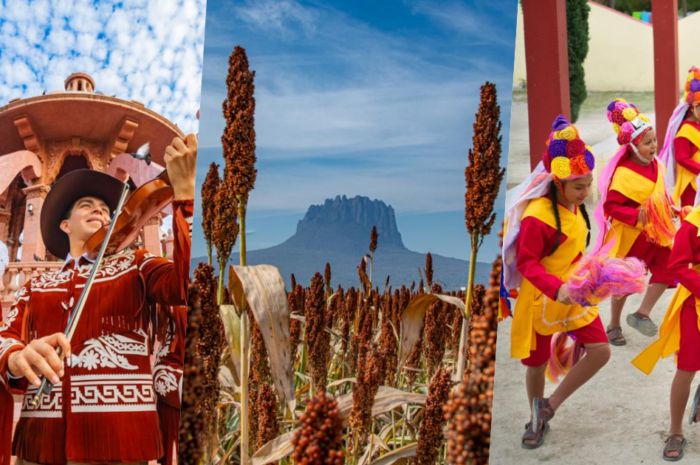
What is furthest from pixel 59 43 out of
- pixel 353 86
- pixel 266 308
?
pixel 266 308

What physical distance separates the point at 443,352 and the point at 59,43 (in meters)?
1.92

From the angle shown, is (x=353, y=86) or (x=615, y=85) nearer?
(x=353, y=86)

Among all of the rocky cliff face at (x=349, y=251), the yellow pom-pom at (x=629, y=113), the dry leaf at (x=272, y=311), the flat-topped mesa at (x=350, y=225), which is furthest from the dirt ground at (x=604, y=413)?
the dry leaf at (x=272, y=311)

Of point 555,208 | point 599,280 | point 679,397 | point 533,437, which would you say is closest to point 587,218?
point 555,208

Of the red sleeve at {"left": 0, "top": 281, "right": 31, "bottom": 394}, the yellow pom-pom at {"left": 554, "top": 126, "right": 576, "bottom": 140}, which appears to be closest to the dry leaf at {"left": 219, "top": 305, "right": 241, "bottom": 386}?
the red sleeve at {"left": 0, "top": 281, "right": 31, "bottom": 394}

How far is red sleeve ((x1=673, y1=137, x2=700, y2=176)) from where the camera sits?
331cm

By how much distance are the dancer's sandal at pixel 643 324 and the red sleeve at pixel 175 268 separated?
2.07m

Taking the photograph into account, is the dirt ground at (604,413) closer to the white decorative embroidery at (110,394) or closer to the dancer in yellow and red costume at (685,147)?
the dancer in yellow and red costume at (685,147)

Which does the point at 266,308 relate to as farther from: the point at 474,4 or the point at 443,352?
the point at 474,4

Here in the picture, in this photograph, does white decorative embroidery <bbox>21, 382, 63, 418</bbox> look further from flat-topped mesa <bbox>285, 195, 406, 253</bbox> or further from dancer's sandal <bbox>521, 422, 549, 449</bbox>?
dancer's sandal <bbox>521, 422, 549, 449</bbox>

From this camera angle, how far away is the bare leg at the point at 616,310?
336 cm

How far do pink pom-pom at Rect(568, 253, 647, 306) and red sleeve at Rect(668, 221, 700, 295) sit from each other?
0.19 meters

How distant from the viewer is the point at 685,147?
3342mm

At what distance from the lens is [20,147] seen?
2746 millimetres
